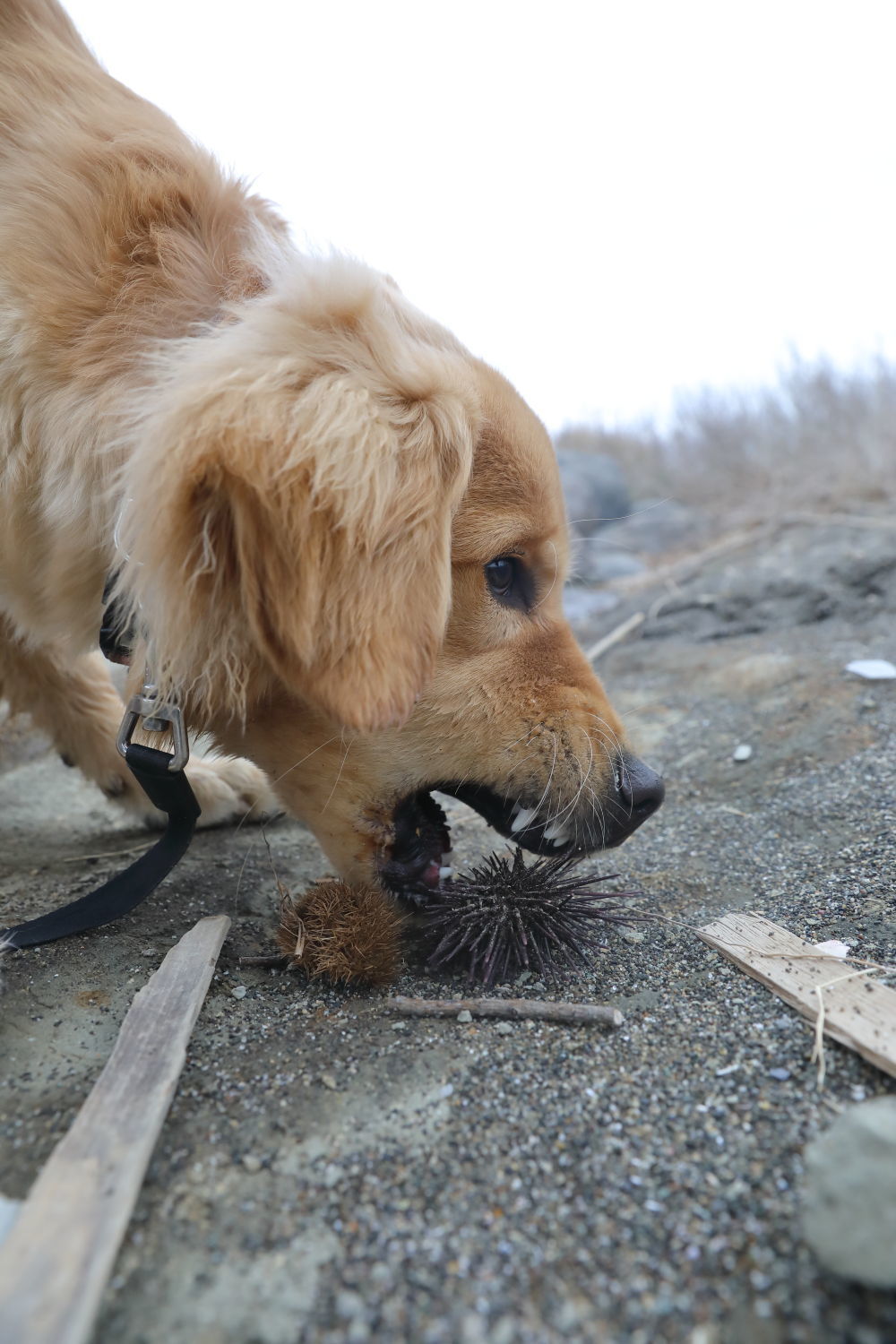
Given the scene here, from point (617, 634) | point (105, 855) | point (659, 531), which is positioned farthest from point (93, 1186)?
point (659, 531)

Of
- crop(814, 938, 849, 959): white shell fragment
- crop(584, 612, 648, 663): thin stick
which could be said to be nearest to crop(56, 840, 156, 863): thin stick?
crop(814, 938, 849, 959): white shell fragment

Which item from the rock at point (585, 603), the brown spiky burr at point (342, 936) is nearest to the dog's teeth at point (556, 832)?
the brown spiky burr at point (342, 936)

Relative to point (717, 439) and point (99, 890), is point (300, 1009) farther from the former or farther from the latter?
point (717, 439)

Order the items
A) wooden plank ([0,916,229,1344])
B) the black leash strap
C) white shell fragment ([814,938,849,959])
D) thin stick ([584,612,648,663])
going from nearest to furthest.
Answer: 1. wooden plank ([0,916,229,1344])
2. white shell fragment ([814,938,849,959])
3. the black leash strap
4. thin stick ([584,612,648,663])

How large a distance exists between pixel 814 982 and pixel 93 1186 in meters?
1.21

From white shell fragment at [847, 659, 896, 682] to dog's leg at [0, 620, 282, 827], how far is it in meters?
2.36

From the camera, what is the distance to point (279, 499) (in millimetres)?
1413

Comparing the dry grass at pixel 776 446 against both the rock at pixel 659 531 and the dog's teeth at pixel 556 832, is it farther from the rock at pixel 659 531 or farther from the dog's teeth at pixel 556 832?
the dog's teeth at pixel 556 832

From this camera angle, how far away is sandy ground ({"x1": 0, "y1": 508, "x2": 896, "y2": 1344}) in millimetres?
977

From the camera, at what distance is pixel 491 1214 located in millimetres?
1113

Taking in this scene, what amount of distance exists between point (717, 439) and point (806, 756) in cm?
1046

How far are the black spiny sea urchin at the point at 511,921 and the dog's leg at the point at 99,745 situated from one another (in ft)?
3.54

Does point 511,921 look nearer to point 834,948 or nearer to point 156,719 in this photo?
point 834,948

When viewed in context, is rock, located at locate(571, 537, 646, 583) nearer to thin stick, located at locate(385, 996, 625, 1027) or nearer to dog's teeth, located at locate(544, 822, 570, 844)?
dog's teeth, located at locate(544, 822, 570, 844)
